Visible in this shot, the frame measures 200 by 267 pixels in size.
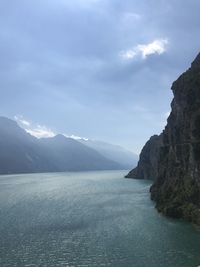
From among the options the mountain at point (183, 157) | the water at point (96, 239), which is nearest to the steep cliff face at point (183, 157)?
the mountain at point (183, 157)

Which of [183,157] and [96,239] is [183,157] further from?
[96,239]

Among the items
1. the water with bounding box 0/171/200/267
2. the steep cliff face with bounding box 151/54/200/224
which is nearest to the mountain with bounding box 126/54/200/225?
the steep cliff face with bounding box 151/54/200/224

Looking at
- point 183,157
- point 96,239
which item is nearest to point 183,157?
point 183,157

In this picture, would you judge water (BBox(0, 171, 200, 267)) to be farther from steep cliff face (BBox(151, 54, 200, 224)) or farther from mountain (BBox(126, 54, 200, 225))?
steep cliff face (BBox(151, 54, 200, 224))

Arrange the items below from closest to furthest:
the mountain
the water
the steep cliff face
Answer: the water, the mountain, the steep cliff face

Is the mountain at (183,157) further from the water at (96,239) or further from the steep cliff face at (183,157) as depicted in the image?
the water at (96,239)

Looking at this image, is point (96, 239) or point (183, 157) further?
point (183, 157)

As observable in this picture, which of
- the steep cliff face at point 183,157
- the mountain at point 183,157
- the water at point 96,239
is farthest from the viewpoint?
the steep cliff face at point 183,157

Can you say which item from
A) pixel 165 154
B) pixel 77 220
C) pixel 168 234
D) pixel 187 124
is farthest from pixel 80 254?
pixel 165 154

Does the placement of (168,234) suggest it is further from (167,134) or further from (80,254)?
A: (167,134)
